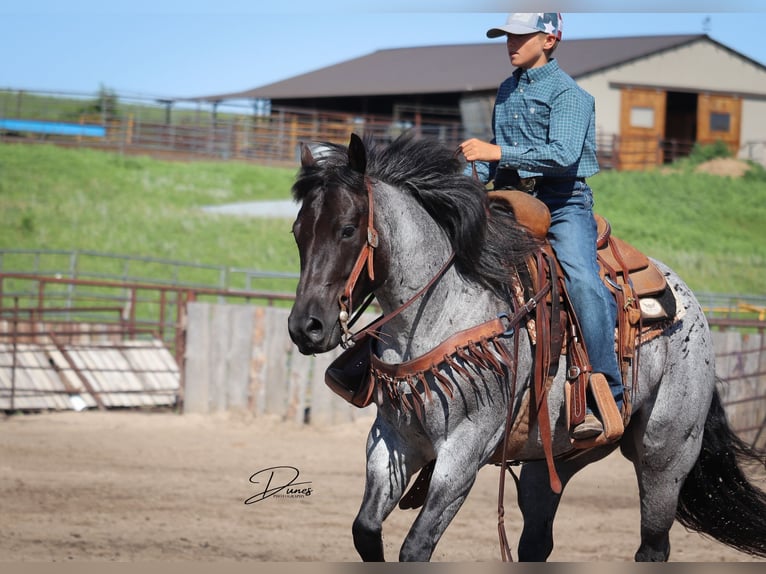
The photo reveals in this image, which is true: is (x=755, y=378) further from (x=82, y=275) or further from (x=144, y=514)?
(x=82, y=275)

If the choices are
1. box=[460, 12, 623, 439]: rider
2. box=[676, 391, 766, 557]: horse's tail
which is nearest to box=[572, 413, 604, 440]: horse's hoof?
box=[460, 12, 623, 439]: rider

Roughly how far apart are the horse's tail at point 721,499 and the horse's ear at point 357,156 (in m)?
2.70

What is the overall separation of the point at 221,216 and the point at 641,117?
15473 millimetres

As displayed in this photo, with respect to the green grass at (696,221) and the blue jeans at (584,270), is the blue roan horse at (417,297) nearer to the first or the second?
the blue jeans at (584,270)

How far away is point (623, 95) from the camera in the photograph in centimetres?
3197

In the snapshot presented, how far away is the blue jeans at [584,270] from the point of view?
430 centimetres

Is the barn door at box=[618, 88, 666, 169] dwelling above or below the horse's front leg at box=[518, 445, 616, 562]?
above

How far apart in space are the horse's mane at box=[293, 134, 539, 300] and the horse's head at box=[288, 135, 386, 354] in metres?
0.19

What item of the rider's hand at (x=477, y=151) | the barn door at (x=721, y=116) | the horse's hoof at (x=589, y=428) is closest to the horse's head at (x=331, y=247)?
the rider's hand at (x=477, y=151)

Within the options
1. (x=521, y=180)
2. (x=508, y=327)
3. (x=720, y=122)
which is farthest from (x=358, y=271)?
(x=720, y=122)

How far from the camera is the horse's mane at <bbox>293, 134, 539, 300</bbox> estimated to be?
159 inches

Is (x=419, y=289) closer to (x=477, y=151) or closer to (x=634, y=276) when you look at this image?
(x=477, y=151)

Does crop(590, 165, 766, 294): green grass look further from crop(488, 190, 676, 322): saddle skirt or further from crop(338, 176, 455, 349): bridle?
crop(338, 176, 455, 349): bridle

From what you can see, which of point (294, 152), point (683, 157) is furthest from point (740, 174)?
point (294, 152)
